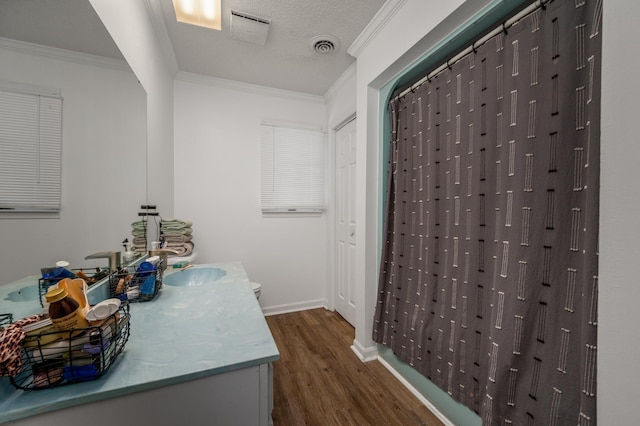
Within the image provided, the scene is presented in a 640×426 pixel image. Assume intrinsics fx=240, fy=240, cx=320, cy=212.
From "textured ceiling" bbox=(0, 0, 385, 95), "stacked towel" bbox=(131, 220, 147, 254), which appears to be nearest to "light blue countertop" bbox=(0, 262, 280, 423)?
"stacked towel" bbox=(131, 220, 147, 254)

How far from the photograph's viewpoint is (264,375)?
0.72 m

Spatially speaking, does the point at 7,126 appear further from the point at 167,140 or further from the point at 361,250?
the point at 361,250

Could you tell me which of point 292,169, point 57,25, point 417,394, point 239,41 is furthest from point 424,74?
point 417,394

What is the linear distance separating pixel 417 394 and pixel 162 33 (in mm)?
3181

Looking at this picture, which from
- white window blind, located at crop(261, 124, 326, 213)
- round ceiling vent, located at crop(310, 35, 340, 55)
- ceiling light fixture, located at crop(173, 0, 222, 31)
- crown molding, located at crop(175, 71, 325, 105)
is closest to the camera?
ceiling light fixture, located at crop(173, 0, 222, 31)

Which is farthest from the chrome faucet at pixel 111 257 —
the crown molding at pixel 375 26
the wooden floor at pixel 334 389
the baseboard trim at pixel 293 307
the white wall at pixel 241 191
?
the crown molding at pixel 375 26

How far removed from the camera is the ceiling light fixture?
1.54 metres

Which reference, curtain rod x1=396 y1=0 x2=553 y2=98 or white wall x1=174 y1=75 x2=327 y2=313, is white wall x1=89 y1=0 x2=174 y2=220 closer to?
white wall x1=174 y1=75 x2=327 y2=313

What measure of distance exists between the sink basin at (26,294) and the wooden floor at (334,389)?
132 centimetres

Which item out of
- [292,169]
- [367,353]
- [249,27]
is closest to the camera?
[249,27]

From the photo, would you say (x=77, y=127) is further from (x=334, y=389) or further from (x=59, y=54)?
(x=334, y=389)

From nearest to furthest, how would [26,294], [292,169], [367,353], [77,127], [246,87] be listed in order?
[26,294] < [77,127] < [367,353] < [246,87] < [292,169]

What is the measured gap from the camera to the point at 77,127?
0.87 metres

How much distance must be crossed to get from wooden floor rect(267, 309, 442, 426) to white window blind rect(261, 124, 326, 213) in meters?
1.40
